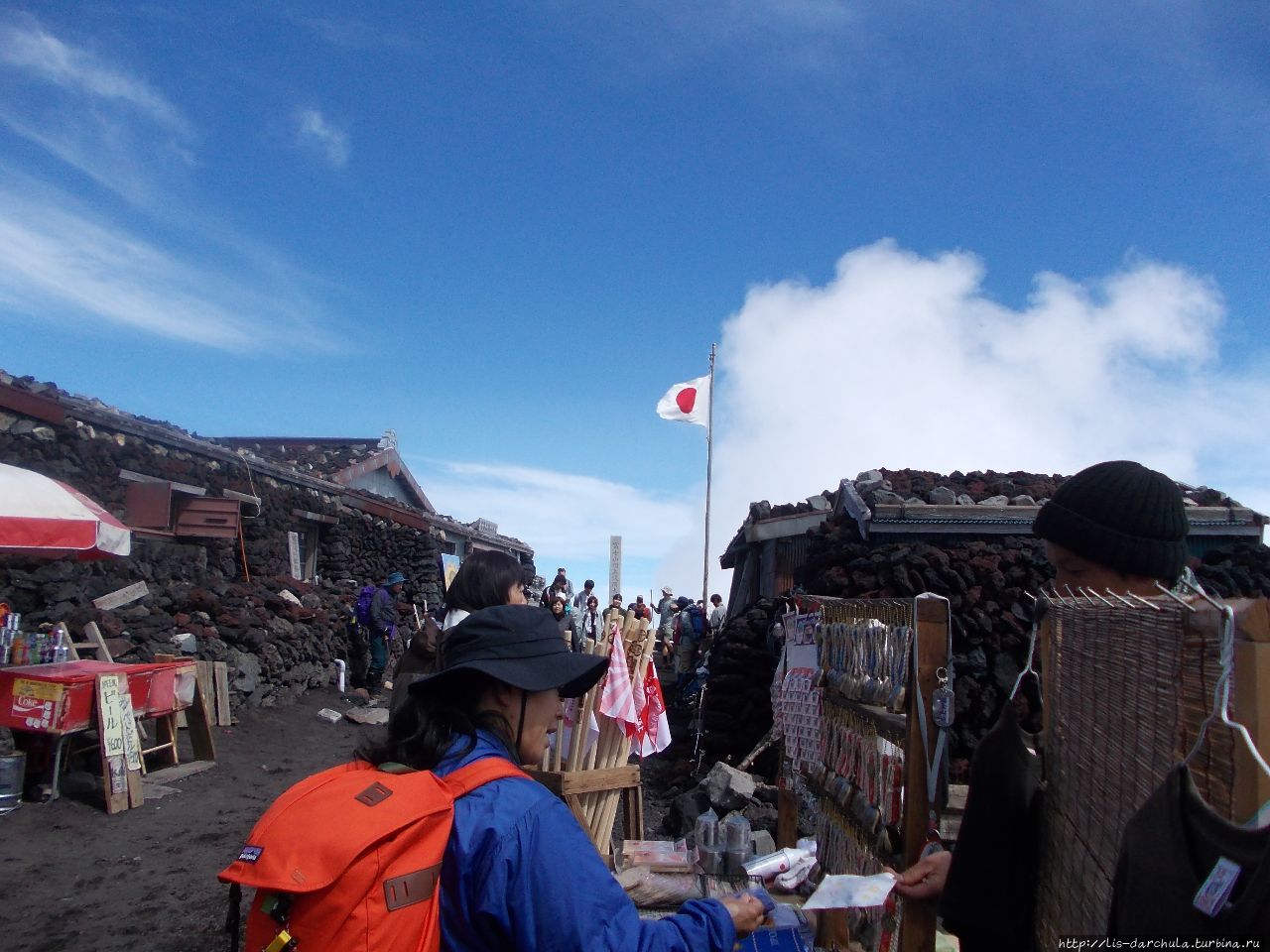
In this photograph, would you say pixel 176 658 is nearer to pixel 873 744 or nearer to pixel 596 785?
pixel 596 785

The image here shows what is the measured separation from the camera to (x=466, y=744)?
183 cm

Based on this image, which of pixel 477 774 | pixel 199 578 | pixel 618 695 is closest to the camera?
pixel 477 774

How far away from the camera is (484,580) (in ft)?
12.1

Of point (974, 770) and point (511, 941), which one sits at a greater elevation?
point (974, 770)

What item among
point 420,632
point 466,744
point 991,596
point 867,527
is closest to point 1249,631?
point 466,744

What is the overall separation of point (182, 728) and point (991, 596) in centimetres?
936

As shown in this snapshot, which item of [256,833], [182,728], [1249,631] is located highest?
[1249,631]

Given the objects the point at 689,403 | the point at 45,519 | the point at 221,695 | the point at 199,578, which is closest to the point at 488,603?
the point at 45,519

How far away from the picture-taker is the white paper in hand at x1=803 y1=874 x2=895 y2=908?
213 cm

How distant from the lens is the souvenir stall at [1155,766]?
1.07m

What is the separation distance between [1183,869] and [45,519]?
Answer: 758 centimetres

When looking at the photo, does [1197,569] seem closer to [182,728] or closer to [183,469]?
[182,728]

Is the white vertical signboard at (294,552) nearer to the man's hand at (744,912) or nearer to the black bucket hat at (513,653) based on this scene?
the black bucket hat at (513,653)

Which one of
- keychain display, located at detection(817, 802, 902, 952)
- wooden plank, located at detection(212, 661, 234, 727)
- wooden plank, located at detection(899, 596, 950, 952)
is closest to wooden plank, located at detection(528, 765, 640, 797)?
keychain display, located at detection(817, 802, 902, 952)
